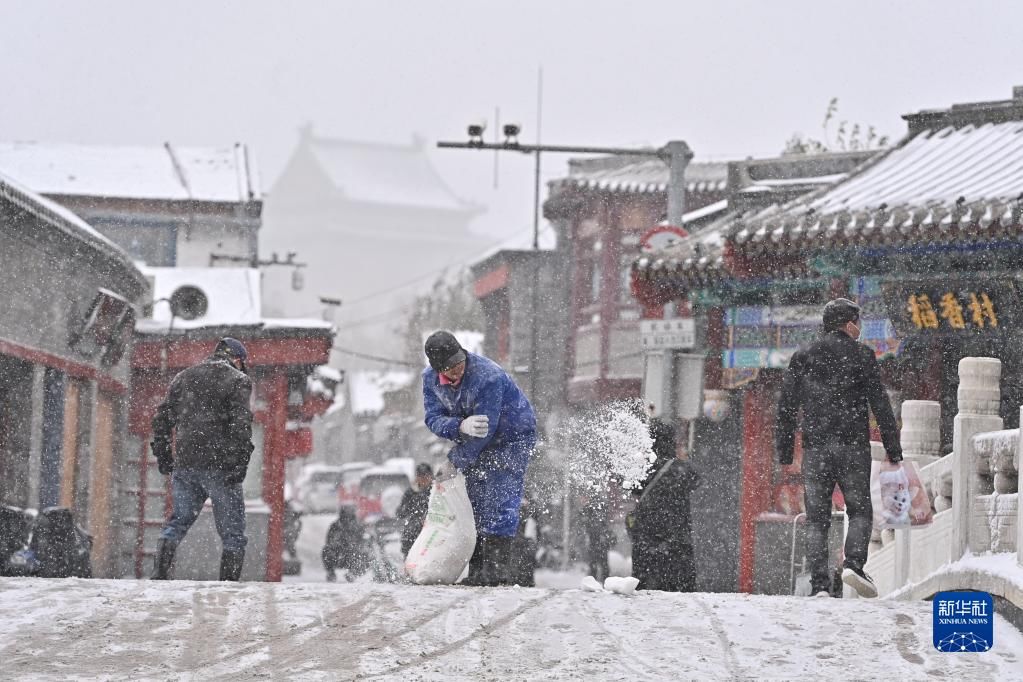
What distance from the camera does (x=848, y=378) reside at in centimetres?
909

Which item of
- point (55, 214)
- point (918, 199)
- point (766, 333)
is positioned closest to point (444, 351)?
point (918, 199)

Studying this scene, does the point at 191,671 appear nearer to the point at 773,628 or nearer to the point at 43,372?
the point at 773,628

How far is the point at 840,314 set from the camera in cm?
919

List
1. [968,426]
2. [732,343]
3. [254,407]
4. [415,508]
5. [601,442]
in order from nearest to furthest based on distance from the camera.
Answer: [968,426], [415,508], [732,343], [254,407], [601,442]

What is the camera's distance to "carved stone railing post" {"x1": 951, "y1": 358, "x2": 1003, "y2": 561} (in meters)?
9.06

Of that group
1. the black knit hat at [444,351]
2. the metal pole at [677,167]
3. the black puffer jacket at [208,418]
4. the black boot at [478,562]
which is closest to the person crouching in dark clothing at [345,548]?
the metal pole at [677,167]

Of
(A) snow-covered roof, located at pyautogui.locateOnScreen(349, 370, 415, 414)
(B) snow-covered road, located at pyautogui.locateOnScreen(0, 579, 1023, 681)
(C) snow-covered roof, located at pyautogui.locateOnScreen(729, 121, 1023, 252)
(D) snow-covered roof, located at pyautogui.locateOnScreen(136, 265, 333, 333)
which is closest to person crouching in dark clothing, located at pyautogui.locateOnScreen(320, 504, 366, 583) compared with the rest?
(D) snow-covered roof, located at pyautogui.locateOnScreen(136, 265, 333, 333)

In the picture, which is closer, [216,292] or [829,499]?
[829,499]

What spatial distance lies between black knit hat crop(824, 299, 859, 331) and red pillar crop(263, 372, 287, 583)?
1444cm

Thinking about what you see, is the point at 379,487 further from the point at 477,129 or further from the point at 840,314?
the point at 840,314

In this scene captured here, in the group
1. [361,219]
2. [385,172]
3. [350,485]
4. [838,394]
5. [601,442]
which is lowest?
[350,485]

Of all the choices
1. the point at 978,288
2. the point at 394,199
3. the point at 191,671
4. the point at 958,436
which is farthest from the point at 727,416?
the point at 394,199

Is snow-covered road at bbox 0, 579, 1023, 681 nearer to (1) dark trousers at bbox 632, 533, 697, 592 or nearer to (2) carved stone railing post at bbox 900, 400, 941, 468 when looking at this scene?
(1) dark trousers at bbox 632, 533, 697, 592

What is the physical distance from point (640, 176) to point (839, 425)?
19.7m
